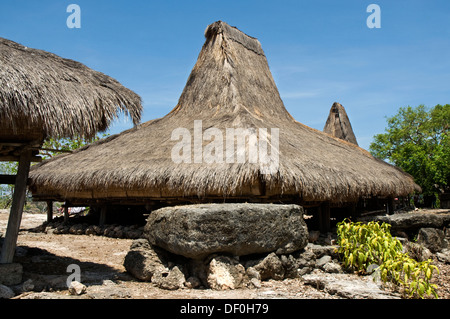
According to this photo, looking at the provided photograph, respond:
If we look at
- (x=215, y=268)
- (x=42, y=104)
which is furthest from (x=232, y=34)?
(x=215, y=268)

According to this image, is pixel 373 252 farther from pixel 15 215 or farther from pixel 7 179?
pixel 7 179

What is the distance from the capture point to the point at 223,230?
4430 millimetres

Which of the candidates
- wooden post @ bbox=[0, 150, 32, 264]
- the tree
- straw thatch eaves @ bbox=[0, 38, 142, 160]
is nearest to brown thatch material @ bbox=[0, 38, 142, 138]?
Result: straw thatch eaves @ bbox=[0, 38, 142, 160]

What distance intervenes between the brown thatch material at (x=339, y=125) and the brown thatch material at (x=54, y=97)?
40.6ft

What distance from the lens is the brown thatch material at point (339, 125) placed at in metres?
16.5

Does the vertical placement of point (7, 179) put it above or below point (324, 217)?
above

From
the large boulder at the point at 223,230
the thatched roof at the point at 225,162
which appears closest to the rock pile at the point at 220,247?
the large boulder at the point at 223,230

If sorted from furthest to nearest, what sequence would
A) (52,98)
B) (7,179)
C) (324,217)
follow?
(324,217)
(7,179)
(52,98)

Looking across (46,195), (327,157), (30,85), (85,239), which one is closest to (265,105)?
(327,157)

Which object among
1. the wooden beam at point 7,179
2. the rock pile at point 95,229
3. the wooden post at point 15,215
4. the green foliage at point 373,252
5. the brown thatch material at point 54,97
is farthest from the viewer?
the rock pile at point 95,229

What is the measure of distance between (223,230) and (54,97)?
2588mm

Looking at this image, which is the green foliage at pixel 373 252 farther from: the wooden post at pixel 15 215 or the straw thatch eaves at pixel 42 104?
the wooden post at pixel 15 215

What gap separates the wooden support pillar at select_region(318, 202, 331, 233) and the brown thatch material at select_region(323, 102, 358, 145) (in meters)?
8.76

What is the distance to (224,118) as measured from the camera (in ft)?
30.0
